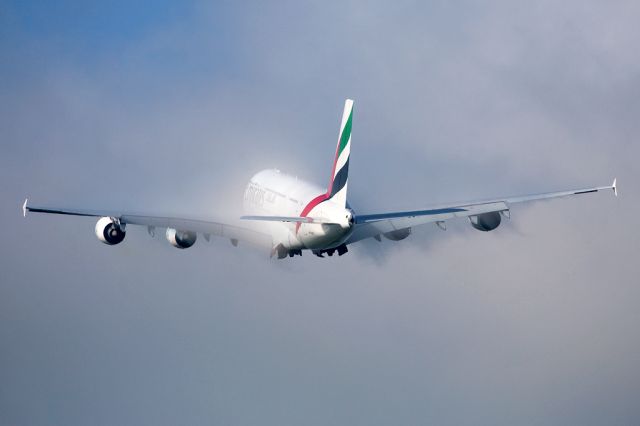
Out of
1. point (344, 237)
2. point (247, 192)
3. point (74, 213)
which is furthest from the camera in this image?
point (247, 192)

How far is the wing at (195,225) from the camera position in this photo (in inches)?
3260

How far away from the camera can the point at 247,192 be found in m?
95.2

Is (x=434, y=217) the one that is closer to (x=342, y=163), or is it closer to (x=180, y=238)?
(x=342, y=163)

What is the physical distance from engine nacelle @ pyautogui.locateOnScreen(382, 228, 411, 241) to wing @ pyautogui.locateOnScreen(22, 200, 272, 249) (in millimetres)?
7409

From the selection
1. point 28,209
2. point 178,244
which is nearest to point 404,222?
point 178,244

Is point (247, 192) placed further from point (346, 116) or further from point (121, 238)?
→ point (346, 116)

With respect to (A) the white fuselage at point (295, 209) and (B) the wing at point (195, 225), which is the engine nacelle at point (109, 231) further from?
(A) the white fuselage at point (295, 209)

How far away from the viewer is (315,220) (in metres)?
75.9

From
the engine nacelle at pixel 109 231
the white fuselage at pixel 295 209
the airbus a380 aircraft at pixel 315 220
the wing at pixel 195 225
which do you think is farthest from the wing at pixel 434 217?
the engine nacelle at pixel 109 231

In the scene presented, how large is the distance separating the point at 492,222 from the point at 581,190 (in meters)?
5.78

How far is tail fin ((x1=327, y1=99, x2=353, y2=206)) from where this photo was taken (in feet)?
249

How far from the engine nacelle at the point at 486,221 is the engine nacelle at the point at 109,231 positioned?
71.7ft

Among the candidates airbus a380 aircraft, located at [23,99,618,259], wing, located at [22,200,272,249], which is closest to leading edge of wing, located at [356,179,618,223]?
airbus a380 aircraft, located at [23,99,618,259]

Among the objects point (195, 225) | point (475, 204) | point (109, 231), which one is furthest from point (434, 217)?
point (109, 231)
